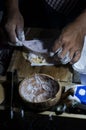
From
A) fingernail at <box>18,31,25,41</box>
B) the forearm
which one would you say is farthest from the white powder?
the forearm

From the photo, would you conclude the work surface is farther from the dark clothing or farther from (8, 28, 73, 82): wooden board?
the dark clothing

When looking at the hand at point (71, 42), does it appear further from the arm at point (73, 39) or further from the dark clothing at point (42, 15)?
the dark clothing at point (42, 15)

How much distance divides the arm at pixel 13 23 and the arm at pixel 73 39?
205 millimetres

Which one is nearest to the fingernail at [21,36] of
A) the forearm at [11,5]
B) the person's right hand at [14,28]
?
the person's right hand at [14,28]

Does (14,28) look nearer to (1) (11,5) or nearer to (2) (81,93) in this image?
(1) (11,5)

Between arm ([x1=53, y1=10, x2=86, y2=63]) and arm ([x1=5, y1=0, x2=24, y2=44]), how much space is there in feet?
0.67

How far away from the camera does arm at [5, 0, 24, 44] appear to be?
128 centimetres

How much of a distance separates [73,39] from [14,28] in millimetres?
288

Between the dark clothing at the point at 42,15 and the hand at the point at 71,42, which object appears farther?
the dark clothing at the point at 42,15

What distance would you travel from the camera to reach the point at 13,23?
1312 mm

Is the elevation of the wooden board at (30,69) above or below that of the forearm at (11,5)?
below

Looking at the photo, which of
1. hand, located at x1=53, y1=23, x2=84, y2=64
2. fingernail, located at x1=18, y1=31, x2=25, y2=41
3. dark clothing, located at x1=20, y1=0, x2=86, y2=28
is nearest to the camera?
hand, located at x1=53, y1=23, x2=84, y2=64

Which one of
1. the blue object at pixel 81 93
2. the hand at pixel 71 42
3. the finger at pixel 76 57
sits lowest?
the blue object at pixel 81 93

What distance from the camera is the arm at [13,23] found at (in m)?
1.28
